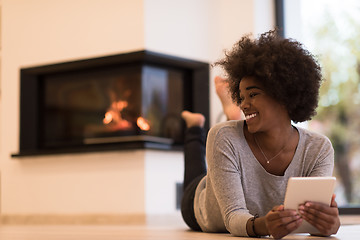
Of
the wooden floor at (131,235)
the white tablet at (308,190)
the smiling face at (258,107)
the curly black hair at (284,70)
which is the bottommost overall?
the wooden floor at (131,235)

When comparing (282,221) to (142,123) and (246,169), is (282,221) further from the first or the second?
(142,123)

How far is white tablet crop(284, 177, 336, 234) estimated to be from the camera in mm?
1793

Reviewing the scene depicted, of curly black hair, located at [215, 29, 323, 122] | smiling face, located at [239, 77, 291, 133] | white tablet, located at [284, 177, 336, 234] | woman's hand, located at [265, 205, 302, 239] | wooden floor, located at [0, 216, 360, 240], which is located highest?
curly black hair, located at [215, 29, 323, 122]

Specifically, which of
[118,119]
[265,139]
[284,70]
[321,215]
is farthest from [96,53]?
[321,215]

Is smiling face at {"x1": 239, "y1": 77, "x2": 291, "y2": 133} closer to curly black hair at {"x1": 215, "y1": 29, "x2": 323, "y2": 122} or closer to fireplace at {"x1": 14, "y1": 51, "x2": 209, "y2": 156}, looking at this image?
curly black hair at {"x1": 215, "y1": 29, "x2": 323, "y2": 122}

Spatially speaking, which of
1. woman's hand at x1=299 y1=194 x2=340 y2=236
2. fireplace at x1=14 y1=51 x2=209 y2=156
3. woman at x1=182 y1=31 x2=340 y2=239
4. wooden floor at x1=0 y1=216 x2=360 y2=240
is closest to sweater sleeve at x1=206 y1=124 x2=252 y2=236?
woman at x1=182 y1=31 x2=340 y2=239

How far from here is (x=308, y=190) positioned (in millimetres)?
1818

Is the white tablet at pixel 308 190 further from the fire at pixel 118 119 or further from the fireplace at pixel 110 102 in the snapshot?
the fire at pixel 118 119

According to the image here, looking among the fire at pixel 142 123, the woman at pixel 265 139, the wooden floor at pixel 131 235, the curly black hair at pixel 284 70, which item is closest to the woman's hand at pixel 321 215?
the woman at pixel 265 139

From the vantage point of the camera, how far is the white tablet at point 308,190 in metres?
1.79

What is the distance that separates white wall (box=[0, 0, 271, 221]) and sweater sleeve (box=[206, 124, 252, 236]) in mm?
2389

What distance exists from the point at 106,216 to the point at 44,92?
123cm

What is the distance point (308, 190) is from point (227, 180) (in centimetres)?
33

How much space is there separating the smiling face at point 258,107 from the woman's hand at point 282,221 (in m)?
0.36
